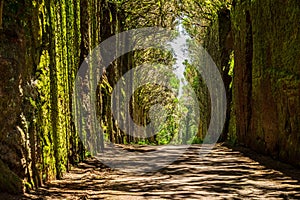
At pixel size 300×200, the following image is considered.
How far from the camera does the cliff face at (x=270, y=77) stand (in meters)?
8.40

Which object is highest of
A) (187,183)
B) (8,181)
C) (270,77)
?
(270,77)

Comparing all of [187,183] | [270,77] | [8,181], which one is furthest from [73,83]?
[8,181]

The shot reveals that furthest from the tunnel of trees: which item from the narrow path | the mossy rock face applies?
the narrow path

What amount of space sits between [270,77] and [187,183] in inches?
151

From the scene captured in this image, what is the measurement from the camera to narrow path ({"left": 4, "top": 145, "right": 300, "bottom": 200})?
21.2 ft

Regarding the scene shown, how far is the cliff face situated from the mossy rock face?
518 cm

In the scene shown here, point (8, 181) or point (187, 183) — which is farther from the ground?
point (8, 181)

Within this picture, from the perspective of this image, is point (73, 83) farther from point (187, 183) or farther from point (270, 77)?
point (270, 77)

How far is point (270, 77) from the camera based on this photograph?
10.1 m

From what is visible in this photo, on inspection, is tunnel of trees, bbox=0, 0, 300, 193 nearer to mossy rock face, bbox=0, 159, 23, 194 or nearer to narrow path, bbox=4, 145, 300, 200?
mossy rock face, bbox=0, 159, 23, 194

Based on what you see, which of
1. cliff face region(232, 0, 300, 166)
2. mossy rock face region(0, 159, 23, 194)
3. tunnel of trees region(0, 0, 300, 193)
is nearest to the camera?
mossy rock face region(0, 159, 23, 194)

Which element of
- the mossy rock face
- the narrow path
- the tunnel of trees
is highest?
the tunnel of trees

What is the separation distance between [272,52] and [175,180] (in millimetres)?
3989

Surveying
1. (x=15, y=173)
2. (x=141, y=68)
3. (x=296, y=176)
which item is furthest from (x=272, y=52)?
(x=141, y=68)
